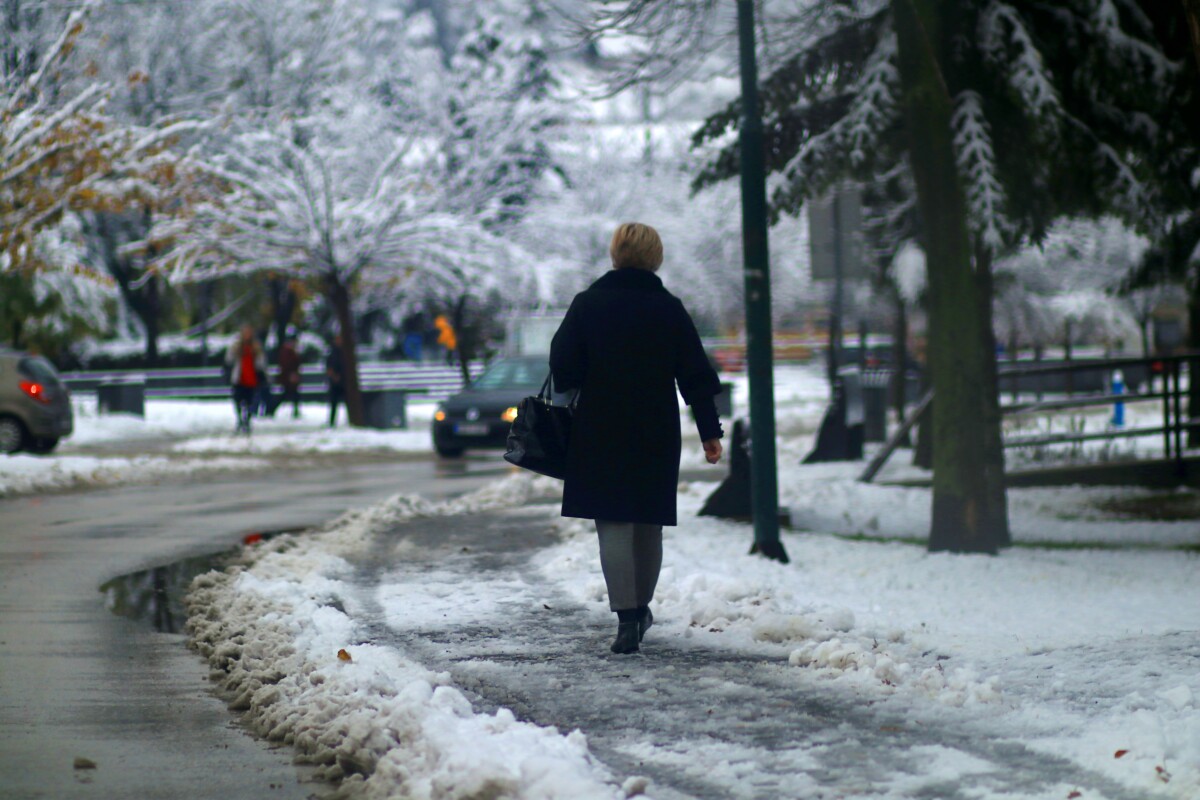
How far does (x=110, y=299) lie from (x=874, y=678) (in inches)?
1671

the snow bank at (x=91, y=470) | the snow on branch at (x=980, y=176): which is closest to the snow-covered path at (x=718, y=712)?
the snow on branch at (x=980, y=176)

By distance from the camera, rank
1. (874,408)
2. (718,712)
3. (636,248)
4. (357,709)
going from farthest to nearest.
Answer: (874,408) → (636,248) → (718,712) → (357,709)

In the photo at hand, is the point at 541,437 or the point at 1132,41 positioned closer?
the point at 541,437

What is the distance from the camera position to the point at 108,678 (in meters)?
6.33

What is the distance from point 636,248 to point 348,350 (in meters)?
23.2

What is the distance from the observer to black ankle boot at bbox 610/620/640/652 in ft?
21.5

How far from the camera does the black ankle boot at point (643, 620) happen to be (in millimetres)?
6605

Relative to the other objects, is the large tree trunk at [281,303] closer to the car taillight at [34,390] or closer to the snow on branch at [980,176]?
the car taillight at [34,390]

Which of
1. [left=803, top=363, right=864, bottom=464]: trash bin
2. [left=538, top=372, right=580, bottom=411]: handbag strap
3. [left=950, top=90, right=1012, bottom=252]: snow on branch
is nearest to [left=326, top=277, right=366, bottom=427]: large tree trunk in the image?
[left=803, top=363, right=864, bottom=464]: trash bin

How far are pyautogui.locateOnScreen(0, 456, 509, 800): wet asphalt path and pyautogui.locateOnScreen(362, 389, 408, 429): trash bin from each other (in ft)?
50.9

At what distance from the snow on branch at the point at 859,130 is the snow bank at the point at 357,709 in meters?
5.11

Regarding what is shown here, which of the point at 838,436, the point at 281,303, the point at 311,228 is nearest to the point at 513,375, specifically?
the point at 838,436

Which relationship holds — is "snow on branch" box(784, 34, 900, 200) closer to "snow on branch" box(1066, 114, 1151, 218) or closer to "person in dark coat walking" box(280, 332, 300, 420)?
"snow on branch" box(1066, 114, 1151, 218)

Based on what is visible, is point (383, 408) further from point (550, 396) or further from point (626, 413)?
point (626, 413)
